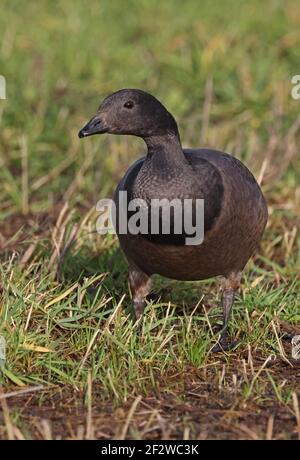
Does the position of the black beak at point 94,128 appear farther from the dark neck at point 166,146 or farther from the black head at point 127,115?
the dark neck at point 166,146

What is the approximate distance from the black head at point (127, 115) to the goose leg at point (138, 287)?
0.83 m

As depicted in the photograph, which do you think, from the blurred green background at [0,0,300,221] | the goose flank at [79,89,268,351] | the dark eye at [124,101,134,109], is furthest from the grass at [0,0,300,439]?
the dark eye at [124,101,134,109]

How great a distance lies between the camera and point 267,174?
23.5ft

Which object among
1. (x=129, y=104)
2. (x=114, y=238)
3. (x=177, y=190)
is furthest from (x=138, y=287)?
(x=129, y=104)

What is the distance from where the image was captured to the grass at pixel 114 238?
4344 mm

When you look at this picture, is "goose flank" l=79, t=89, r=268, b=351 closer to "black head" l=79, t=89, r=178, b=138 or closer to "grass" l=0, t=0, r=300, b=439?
"black head" l=79, t=89, r=178, b=138

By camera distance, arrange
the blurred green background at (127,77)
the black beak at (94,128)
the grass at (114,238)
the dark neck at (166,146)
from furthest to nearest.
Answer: the blurred green background at (127,77) < the dark neck at (166,146) < the black beak at (94,128) < the grass at (114,238)

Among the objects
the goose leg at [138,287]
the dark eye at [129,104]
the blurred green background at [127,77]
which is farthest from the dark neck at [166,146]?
the blurred green background at [127,77]

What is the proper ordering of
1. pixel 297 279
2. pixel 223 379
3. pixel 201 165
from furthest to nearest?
pixel 297 279, pixel 201 165, pixel 223 379

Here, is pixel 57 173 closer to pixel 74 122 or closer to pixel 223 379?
pixel 74 122

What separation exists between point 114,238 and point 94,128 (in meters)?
1.58

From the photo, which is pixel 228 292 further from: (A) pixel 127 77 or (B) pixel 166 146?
(A) pixel 127 77
